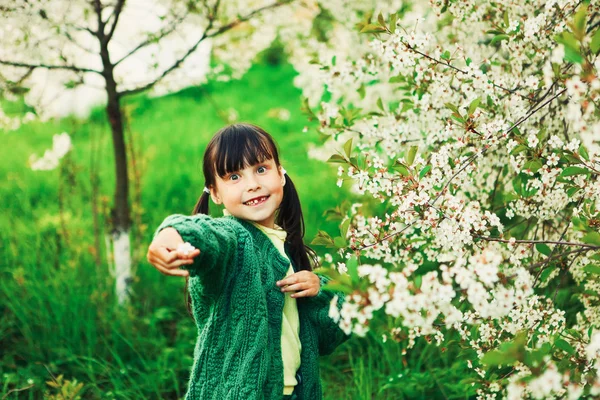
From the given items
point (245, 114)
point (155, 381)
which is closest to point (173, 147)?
point (245, 114)

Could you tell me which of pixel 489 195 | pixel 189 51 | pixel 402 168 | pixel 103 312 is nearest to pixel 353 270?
pixel 402 168

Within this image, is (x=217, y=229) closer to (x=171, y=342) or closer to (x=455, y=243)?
(x=455, y=243)

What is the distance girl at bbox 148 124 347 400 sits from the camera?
1692 millimetres

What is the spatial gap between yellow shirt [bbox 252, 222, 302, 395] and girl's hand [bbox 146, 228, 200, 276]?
51cm

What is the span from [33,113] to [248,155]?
1.79 metres

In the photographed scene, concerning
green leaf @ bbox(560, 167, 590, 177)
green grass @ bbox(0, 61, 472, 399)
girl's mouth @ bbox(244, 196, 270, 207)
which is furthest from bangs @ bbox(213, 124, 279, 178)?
green grass @ bbox(0, 61, 472, 399)

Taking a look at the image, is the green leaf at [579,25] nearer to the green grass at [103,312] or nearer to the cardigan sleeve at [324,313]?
the cardigan sleeve at [324,313]

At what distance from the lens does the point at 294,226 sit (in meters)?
2.14

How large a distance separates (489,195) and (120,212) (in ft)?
6.57

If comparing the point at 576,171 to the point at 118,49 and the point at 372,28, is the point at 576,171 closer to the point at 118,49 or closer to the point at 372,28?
the point at 372,28

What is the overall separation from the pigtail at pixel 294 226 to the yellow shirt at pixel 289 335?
0.27ft

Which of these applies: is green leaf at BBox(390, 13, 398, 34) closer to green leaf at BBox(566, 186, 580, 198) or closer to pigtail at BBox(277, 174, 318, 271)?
pigtail at BBox(277, 174, 318, 271)

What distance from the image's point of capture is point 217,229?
5.42 feet

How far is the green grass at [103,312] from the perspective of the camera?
9.00ft
